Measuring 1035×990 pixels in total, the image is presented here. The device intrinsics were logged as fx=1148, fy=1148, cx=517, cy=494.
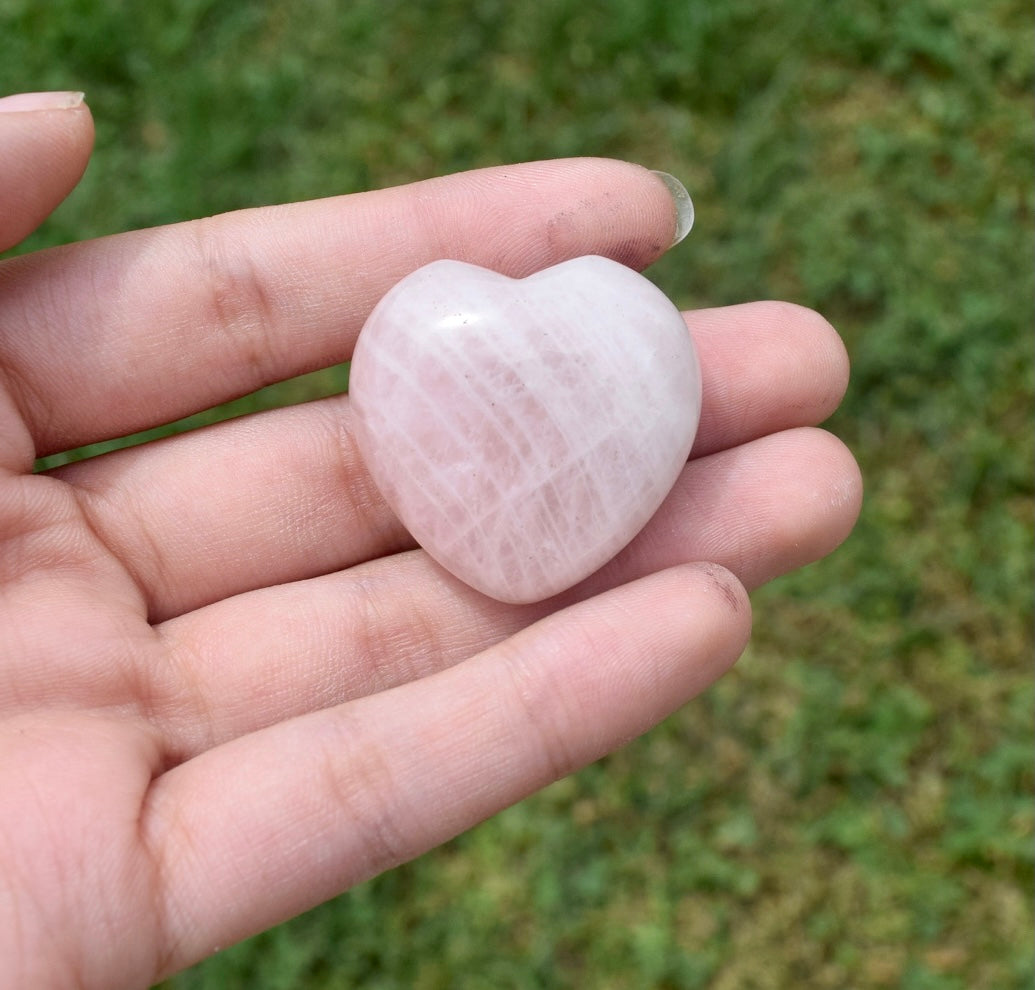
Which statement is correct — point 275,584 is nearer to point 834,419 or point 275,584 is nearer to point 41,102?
point 41,102

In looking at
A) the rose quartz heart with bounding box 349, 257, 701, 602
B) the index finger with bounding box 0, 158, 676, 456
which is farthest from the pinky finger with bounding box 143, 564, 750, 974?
the index finger with bounding box 0, 158, 676, 456

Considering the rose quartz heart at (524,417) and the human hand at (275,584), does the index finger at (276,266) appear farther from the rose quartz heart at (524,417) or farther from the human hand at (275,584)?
Result: the rose quartz heart at (524,417)

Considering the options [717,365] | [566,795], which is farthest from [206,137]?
[566,795]

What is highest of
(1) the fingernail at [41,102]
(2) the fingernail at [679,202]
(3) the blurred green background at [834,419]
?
(1) the fingernail at [41,102]

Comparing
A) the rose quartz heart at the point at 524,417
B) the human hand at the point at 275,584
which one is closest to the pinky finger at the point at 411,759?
the human hand at the point at 275,584

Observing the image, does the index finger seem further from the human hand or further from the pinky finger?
the pinky finger

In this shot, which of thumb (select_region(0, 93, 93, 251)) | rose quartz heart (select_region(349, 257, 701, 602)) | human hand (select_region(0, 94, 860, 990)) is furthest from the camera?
rose quartz heart (select_region(349, 257, 701, 602))

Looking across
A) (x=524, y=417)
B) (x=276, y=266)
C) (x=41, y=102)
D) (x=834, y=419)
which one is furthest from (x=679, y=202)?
(x=41, y=102)

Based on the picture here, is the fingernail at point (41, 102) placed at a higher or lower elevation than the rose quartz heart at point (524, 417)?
higher
